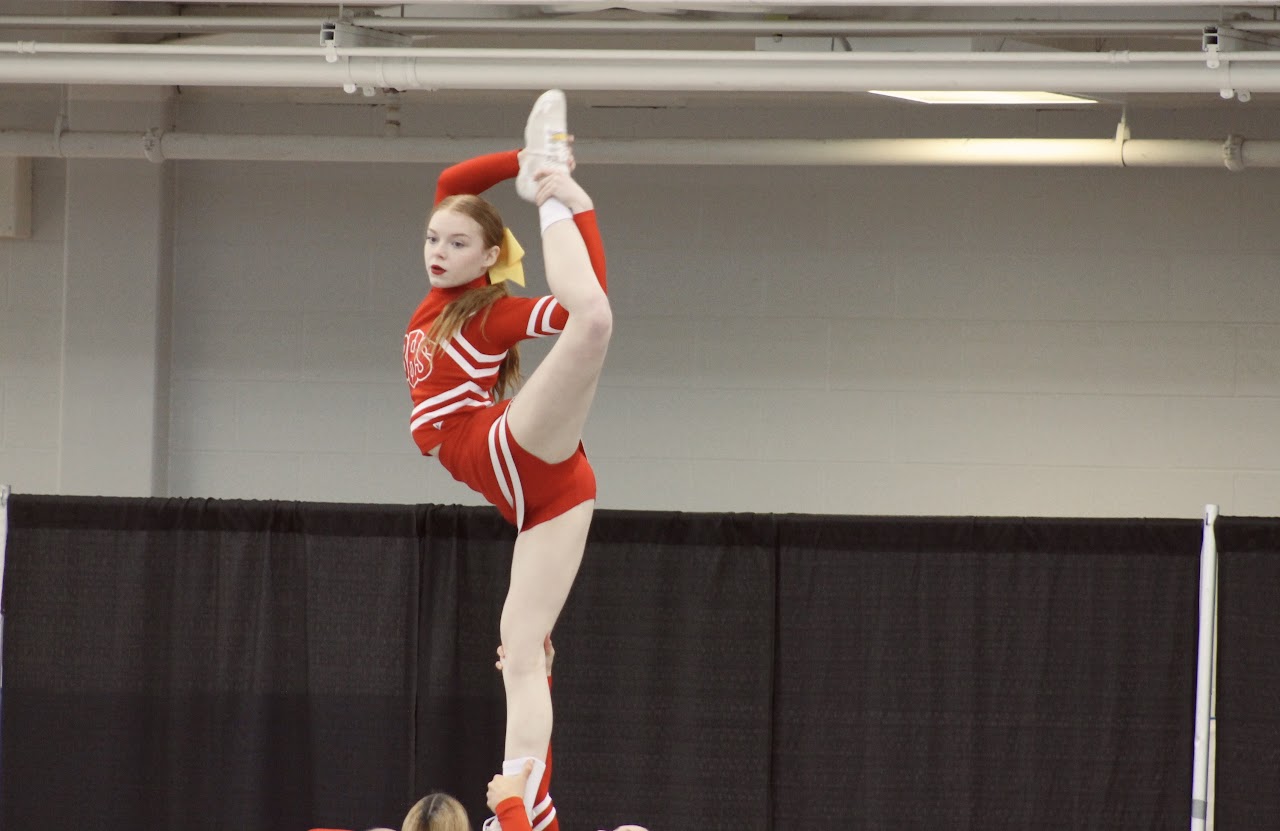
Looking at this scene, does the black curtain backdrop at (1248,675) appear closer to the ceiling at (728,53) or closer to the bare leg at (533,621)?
the ceiling at (728,53)

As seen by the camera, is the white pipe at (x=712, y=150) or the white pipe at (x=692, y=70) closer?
the white pipe at (x=692, y=70)

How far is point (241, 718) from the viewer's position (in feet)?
14.7

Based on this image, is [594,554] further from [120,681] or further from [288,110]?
[288,110]

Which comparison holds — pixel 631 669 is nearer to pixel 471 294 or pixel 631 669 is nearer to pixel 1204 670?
pixel 1204 670

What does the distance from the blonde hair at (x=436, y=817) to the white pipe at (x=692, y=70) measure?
199cm

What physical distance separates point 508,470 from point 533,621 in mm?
286

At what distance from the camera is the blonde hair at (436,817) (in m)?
2.71

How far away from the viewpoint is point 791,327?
5.39m

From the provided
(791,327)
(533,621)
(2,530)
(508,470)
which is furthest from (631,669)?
(2,530)

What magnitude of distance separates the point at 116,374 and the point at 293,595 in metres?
1.46

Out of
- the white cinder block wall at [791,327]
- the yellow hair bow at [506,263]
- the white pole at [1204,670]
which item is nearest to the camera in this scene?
the yellow hair bow at [506,263]

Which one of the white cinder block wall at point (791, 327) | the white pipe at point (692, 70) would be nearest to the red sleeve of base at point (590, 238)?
the white pipe at point (692, 70)

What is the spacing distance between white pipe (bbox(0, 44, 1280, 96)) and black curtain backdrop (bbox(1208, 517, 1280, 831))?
1302 millimetres

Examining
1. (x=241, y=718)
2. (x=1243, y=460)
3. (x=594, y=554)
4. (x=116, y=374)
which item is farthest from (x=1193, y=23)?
(x=116, y=374)
